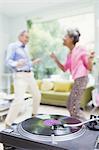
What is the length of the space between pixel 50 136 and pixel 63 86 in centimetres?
353

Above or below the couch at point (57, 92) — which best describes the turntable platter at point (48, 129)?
above

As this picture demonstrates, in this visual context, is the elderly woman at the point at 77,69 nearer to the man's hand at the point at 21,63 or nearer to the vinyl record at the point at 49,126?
the man's hand at the point at 21,63

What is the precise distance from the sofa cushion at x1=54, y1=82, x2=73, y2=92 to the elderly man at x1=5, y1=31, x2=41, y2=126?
1.72 metres

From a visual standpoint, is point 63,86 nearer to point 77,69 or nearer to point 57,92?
point 57,92

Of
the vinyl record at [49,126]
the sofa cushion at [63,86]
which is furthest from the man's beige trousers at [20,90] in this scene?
the sofa cushion at [63,86]

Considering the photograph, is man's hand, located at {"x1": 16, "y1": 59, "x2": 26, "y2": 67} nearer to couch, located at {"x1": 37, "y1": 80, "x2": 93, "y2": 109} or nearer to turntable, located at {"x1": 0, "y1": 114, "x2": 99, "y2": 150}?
turntable, located at {"x1": 0, "y1": 114, "x2": 99, "y2": 150}

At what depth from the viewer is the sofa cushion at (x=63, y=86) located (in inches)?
176

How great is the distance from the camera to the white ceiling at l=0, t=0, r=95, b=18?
461cm

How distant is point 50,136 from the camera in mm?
990

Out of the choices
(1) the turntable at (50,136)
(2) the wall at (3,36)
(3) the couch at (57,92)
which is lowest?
(3) the couch at (57,92)

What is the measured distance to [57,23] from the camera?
5.34 m

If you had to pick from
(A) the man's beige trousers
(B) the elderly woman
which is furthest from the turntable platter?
(A) the man's beige trousers

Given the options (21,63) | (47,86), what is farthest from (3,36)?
(21,63)

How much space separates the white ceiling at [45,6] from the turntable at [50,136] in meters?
3.95
